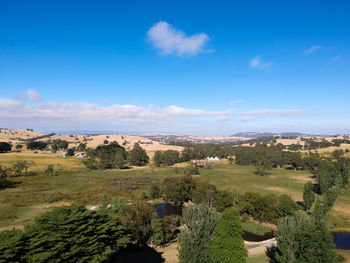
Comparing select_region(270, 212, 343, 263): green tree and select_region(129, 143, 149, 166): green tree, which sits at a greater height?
select_region(270, 212, 343, 263): green tree

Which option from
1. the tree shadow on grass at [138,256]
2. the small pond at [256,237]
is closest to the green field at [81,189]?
the small pond at [256,237]

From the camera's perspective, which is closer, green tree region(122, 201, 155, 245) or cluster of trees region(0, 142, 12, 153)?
green tree region(122, 201, 155, 245)

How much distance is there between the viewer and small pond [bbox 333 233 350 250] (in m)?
44.5

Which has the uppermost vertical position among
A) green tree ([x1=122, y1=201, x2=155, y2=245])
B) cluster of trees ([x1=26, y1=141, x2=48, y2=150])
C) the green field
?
cluster of trees ([x1=26, y1=141, x2=48, y2=150])

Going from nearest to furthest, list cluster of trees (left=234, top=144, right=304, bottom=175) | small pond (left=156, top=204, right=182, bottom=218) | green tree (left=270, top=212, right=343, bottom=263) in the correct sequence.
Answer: green tree (left=270, top=212, right=343, bottom=263), small pond (left=156, top=204, right=182, bottom=218), cluster of trees (left=234, top=144, right=304, bottom=175)

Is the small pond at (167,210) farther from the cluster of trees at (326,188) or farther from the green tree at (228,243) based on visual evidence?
the cluster of trees at (326,188)

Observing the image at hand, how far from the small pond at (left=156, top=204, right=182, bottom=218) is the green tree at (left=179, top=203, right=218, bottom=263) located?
33.0 m

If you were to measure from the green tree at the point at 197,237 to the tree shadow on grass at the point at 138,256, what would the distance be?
772 centimetres

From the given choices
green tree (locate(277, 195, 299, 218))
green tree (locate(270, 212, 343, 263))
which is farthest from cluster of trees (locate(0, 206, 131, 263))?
green tree (locate(277, 195, 299, 218))

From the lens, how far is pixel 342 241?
155ft

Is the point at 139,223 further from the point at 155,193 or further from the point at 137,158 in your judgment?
the point at 137,158

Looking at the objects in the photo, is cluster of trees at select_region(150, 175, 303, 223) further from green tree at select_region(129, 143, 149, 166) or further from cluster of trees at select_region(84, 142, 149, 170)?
green tree at select_region(129, 143, 149, 166)

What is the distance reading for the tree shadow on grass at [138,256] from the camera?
1350 inches

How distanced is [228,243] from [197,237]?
4267 millimetres
